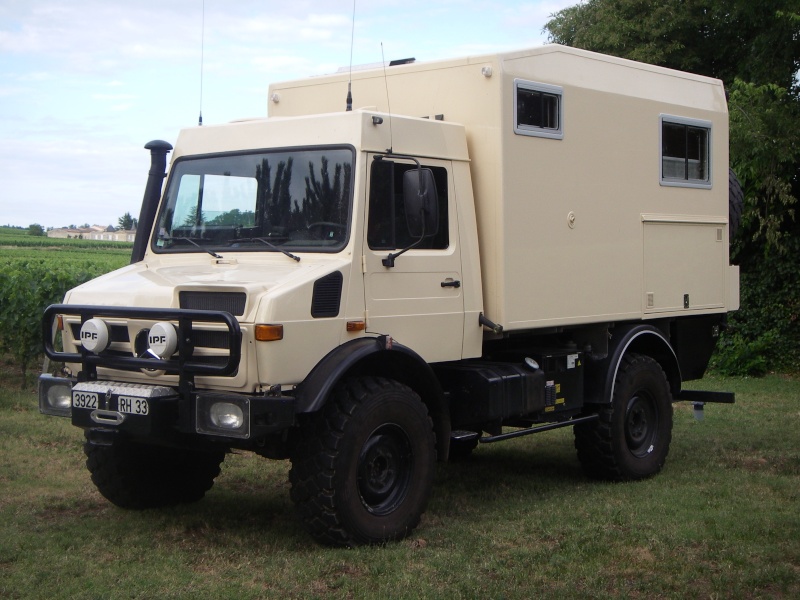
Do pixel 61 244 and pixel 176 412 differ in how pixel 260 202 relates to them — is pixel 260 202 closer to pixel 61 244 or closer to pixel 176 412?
pixel 176 412

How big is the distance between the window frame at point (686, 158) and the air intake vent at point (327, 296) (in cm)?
413

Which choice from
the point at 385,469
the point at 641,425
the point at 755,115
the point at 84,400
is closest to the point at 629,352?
the point at 641,425

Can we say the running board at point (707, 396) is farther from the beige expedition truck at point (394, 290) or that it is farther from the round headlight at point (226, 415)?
the round headlight at point (226, 415)

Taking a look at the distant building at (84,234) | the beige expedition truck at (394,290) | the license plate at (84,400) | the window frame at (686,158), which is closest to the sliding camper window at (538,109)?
the beige expedition truck at (394,290)

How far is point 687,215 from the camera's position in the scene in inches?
390

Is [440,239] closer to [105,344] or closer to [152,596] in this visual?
[105,344]

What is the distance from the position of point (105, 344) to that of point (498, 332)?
2.85 meters

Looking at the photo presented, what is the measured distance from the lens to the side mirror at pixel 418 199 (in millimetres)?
6910

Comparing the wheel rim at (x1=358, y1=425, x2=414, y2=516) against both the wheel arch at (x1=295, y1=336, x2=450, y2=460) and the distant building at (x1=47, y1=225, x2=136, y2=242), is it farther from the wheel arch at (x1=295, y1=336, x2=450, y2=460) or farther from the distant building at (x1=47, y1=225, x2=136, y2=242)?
the distant building at (x1=47, y1=225, x2=136, y2=242)

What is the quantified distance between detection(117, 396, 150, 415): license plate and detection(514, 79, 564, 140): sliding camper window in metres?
3.46

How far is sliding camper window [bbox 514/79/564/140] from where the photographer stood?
7.93m

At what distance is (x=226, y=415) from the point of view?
6195mm

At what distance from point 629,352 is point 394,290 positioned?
338 centimetres

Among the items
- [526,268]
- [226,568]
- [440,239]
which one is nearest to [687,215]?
[526,268]
